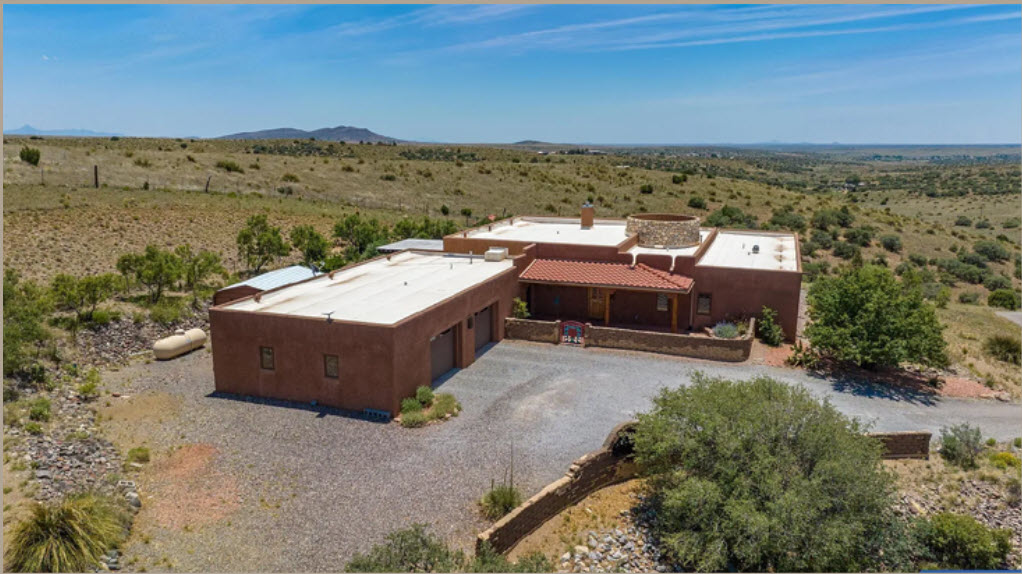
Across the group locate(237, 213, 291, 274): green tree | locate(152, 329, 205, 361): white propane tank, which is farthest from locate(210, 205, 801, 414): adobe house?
locate(237, 213, 291, 274): green tree

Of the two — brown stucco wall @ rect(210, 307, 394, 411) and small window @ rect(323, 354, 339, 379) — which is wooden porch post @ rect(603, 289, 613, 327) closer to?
brown stucco wall @ rect(210, 307, 394, 411)

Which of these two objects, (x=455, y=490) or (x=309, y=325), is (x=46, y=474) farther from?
(x=455, y=490)

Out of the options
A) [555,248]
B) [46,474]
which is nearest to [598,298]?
[555,248]

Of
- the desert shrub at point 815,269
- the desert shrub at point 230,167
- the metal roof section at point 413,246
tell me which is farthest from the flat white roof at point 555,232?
the desert shrub at point 230,167

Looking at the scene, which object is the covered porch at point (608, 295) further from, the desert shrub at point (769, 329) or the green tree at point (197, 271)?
the green tree at point (197, 271)

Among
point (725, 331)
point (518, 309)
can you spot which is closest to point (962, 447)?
point (725, 331)

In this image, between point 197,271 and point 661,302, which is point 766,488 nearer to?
point 661,302

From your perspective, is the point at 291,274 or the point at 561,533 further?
the point at 291,274
